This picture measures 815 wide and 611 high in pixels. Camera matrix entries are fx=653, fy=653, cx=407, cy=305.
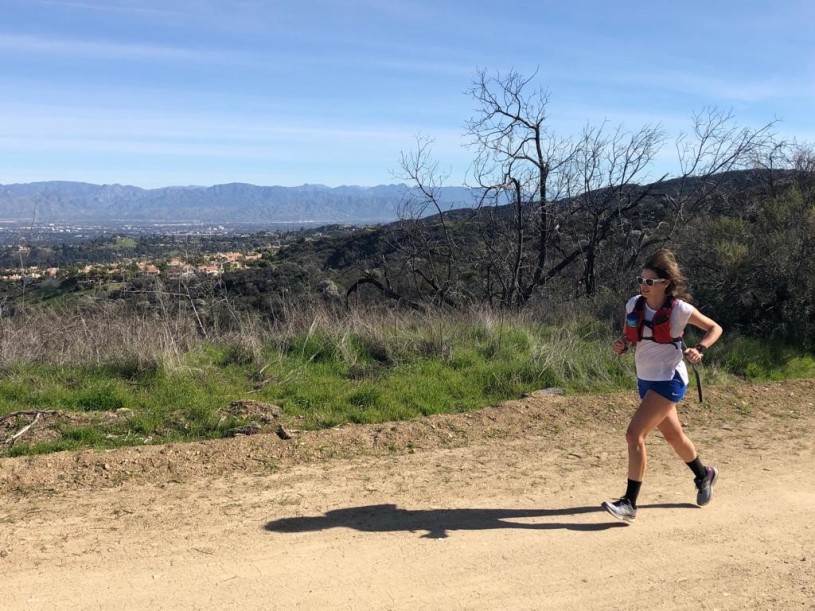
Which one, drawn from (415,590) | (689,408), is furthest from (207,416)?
(689,408)

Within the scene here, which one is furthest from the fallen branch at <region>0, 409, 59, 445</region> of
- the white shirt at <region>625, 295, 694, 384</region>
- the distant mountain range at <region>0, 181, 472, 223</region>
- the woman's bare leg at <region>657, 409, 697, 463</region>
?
the woman's bare leg at <region>657, 409, 697, 463</region>

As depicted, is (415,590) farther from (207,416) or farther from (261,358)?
(261,358)

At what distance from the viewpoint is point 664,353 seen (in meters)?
4.39

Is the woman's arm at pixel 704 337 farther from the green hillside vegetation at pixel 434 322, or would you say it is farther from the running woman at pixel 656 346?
the green hillside vegetation at pixel 434 322

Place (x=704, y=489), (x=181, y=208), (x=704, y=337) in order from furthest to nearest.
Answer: (x=181, y=208)
(x=704, y=489)
(x=704, y=337)

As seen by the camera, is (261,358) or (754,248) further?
(754,248)

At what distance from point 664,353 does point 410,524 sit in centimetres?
204

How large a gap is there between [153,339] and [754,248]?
27.9 ft

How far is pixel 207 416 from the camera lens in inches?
237

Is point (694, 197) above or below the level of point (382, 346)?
above

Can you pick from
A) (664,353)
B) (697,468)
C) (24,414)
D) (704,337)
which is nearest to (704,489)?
(697,468)

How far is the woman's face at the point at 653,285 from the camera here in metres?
4.36

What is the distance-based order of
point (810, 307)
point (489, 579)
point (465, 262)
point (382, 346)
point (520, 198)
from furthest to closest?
1. point (465, 262)
2. point (520, 198)
3. point (810, 307)
4. point (382, 346)
5. point (489, 579)

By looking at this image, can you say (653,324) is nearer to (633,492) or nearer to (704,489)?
(633,492)
